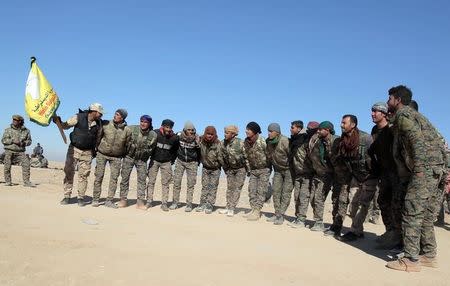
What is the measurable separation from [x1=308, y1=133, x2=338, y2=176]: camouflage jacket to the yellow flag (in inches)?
238

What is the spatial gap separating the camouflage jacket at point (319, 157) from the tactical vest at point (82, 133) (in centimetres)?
513

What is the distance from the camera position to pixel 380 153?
710 centimetres

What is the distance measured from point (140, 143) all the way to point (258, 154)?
9.67 ft

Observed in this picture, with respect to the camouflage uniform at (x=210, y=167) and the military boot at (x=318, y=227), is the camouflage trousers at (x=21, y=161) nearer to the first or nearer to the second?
the camouflage uniform at (x=210, y=167)

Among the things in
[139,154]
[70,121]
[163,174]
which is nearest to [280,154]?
[163,174]

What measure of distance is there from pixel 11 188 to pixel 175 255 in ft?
29.8

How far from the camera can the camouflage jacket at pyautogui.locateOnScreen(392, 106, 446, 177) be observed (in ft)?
18.0

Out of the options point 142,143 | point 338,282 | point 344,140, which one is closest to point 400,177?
point 344,140

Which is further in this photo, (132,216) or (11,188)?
(11,188)

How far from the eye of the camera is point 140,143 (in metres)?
10.3

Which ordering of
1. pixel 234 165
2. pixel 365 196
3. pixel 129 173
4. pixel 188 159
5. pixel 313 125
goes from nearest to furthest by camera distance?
pixel 365 196 < pixel 313 125 < pixel 234 165 < pixel 129 173 < pixel 188 159

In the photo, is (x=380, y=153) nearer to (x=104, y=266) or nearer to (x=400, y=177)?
(x=400, y=177)

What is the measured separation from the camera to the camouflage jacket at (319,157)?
8.27 metres

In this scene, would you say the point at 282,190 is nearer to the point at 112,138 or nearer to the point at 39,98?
the point at 112,138
